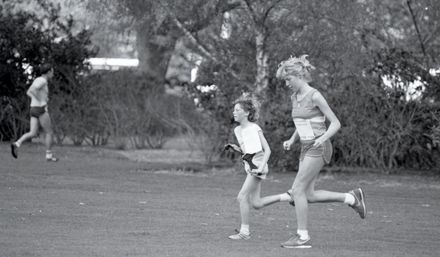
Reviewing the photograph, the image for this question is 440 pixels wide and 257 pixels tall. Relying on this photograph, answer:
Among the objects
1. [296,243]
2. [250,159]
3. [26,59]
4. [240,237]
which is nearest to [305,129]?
[250,159]

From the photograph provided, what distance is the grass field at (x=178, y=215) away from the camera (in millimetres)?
7980

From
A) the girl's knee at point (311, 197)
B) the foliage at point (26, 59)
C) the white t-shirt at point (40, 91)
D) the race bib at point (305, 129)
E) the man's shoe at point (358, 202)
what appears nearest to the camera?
the race bib at point (305, 129)

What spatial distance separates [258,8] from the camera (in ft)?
53.6

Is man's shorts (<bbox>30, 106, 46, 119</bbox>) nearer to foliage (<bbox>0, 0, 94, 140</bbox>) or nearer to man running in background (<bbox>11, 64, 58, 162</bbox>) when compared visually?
man running in background (<bbox>11, 64, 58, 162</bbox>)

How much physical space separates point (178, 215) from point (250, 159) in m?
2.03

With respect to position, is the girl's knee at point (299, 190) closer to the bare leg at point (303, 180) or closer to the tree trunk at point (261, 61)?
the bare leg at point (303, 180)

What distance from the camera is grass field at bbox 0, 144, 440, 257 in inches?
314

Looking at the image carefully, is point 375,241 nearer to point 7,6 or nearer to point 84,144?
point 84,144

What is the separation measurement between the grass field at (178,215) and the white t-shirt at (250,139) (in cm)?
83

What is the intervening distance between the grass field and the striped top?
3.26 ft

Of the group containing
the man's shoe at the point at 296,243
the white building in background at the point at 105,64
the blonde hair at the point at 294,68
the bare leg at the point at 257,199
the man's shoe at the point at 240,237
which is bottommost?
the man's shoe at the point at 240,237

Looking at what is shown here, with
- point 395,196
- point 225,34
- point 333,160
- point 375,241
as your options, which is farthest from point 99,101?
point 375,241

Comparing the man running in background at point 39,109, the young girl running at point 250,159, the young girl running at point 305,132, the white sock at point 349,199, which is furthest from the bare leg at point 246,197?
the man running in background at point 39,109

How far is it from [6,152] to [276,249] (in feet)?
38.4
